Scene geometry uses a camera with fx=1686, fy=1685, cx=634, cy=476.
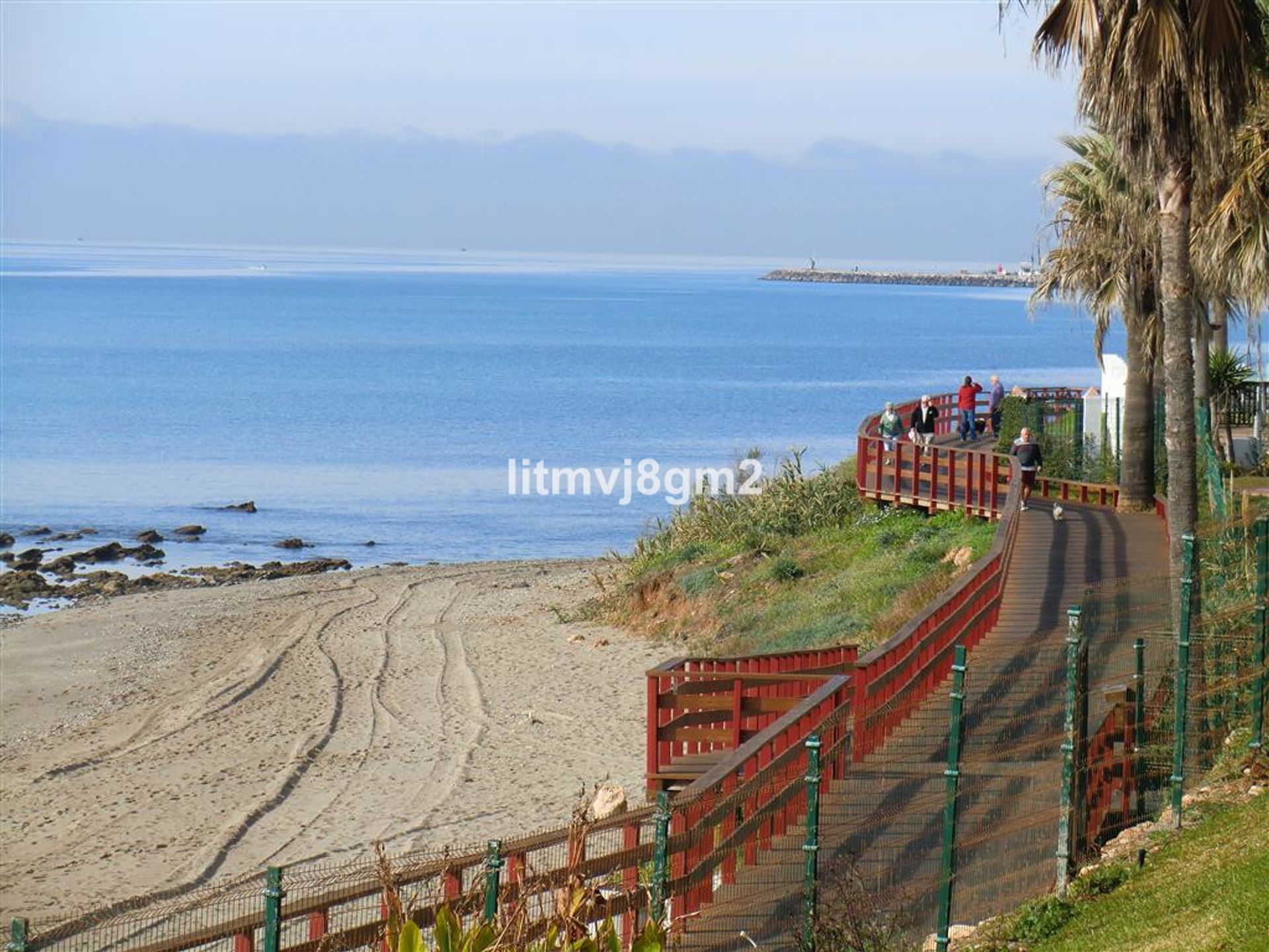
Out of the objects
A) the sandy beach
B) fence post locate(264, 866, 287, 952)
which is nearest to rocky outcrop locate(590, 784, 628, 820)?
the sandy beach

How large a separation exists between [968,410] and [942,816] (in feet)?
99.2

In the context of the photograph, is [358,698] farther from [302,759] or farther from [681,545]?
[681,545]

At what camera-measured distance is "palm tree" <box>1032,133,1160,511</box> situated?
1131 inches

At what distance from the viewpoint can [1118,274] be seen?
95.7ft

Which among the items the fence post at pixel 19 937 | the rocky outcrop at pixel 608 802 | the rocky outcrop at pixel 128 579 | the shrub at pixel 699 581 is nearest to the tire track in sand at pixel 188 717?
the shrub at pixel 699 581

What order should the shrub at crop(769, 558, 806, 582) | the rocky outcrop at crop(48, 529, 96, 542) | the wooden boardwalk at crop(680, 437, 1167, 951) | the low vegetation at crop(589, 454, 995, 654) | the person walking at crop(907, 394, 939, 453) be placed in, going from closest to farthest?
the wooden boardwalk at crop(680, 437, 1167, 951) → the low vegetation at crop(589, 454, 995, 654) → the shrub at crop(769, 558, 806, 582) → the person walking at crop(907, 394, 939, 453) → the rocky outcrop at crop(48, 529, 96, 542)

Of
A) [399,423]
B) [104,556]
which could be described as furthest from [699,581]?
[399,423]

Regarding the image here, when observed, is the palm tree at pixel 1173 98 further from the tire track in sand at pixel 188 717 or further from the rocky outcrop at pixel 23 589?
the rocky outcrop at pixel 23 589

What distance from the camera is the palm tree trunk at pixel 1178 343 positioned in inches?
686

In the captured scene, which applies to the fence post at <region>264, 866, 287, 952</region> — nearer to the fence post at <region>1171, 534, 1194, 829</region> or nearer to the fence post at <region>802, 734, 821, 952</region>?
the fence post at <region>802, 734, 821, 952</region>

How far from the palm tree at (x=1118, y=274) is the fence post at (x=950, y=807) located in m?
19.9

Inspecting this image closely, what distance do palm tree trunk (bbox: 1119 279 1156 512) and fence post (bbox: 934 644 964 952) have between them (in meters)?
20.7

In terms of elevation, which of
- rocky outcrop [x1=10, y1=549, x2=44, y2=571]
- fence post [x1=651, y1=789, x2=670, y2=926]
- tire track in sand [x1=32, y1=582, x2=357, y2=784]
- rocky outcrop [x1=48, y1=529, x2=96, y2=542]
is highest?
fence post [x1=651, y1=789, x2=670, y2=926]

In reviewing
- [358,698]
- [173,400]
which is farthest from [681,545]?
[173,400]
